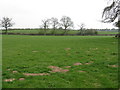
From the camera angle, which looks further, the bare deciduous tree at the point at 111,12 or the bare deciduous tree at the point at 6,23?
the bare deciduous tree at the point at 6,23

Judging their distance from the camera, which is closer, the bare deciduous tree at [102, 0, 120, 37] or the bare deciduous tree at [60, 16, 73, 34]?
the bare deciduous tree at [102, 0, 120, 37]

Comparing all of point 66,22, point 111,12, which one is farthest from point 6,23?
point 111,12

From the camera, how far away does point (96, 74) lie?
37.0 feet

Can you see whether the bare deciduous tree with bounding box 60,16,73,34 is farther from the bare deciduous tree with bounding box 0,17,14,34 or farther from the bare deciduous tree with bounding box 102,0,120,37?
the bare deciduous tree with bounding box 102,0,120,37

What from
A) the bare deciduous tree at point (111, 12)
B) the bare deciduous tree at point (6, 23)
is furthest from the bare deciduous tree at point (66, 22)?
the bare deciduous tree at point (111, 12)

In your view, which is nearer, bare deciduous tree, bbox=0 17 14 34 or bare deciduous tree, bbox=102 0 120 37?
bare deciduous tree, bbox=102 0 120 37

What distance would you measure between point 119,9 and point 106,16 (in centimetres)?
410

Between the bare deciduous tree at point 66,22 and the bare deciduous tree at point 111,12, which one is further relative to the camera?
the bare deciduous tree at point 66,22

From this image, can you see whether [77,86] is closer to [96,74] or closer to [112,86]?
[112,86]

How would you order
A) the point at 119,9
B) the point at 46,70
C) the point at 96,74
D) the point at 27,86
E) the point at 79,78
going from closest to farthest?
the point at 27,86
the point at 79,78
the point at 96,74
the point at 46,70
the point at 119,9

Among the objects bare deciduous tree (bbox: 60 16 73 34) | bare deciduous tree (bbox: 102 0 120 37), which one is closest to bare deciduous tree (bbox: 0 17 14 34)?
bare deciduous tree (bbox: 60 16 73 34)

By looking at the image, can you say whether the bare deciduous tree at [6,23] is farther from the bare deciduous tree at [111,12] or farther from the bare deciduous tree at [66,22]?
the bare deciduous tree at [111,12]

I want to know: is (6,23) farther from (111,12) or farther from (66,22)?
(111,12)

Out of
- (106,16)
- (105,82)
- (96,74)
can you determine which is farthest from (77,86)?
(106,16)
